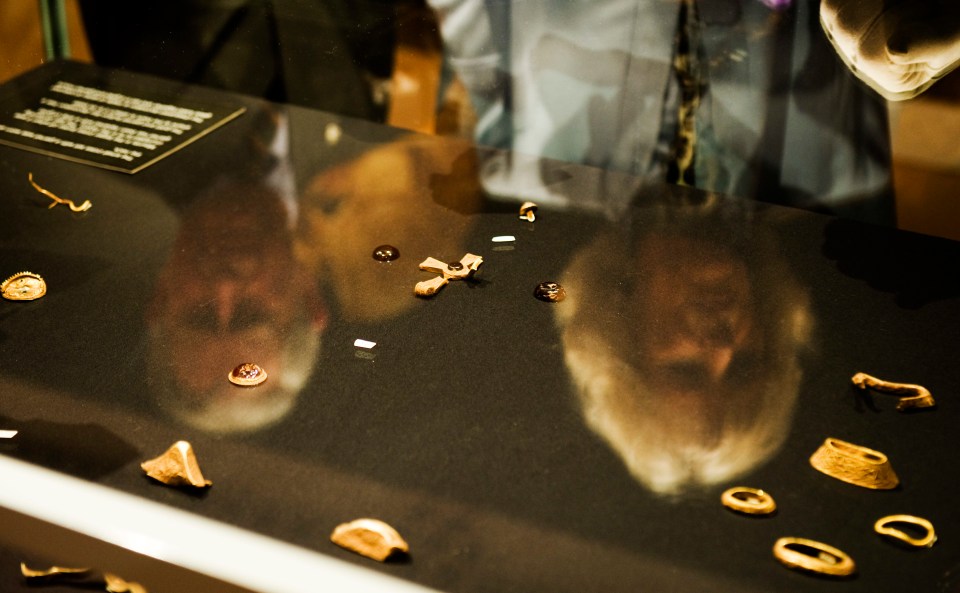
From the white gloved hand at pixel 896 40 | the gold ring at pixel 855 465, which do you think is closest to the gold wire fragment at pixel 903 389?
the gold ring at pixel 855 465

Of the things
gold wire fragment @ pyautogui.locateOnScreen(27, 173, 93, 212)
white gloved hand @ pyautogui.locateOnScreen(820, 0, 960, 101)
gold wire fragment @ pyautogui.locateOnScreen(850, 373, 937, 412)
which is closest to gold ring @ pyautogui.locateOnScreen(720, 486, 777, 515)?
gold wire fragment @ pyautogui.locateOnScreen(850, 373, 937, 412)

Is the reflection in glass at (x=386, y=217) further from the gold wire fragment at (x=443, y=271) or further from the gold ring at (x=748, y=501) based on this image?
the gold ring at (x=748, y=501)

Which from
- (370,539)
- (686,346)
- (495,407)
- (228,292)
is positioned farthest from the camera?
(228,292)

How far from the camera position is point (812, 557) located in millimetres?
995

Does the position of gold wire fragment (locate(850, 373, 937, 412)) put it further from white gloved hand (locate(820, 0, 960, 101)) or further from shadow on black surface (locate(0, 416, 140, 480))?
shadow on black surface (locate(0, 416, 140, 480))

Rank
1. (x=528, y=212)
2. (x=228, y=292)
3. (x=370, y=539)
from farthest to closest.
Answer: (x=528, y=212) → (x=228, y=292) → (x=370, y=539)

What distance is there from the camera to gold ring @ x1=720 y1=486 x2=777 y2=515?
3.44 feet

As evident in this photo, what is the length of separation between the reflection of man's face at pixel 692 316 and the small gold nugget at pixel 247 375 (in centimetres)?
52

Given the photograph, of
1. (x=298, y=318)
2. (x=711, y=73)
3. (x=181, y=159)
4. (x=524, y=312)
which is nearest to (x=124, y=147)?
(x=181, y=159)

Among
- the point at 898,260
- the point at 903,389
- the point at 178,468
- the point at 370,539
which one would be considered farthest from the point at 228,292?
the point at 898,260

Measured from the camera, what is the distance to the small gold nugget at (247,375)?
49.8 inches

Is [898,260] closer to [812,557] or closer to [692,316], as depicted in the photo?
[692,316]

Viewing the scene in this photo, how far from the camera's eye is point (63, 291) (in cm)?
147

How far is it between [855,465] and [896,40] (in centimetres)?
79
